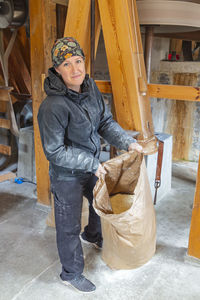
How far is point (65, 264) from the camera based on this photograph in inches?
64.0

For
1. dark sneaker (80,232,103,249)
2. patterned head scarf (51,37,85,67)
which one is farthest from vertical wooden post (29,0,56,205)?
patterned head scarf (51,37,85,67)

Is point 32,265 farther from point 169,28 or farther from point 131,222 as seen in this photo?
point 169,28

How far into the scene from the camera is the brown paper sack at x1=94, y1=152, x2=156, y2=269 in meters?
1.50

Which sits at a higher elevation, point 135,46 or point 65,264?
point 135,46

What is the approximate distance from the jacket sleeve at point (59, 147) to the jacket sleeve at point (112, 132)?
1.00ft

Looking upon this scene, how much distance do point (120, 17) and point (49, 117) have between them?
87cm

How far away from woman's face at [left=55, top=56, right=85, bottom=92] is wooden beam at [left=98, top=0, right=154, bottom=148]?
503 millimetres

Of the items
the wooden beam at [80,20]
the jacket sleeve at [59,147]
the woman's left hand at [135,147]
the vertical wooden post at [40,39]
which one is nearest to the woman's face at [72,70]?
the jacket sleeve at [59,147]

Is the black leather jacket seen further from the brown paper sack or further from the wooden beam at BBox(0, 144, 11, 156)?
the wooden beam at BBox(0, 144, 11, 156)

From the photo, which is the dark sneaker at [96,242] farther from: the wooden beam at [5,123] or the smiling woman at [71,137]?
the wooden beam at [5,123]

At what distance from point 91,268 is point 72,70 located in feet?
4.10

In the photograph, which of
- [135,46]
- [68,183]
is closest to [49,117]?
[68,183]

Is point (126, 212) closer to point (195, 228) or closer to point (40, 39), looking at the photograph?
point (195, 228)

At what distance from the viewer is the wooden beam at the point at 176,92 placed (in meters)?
1.83
